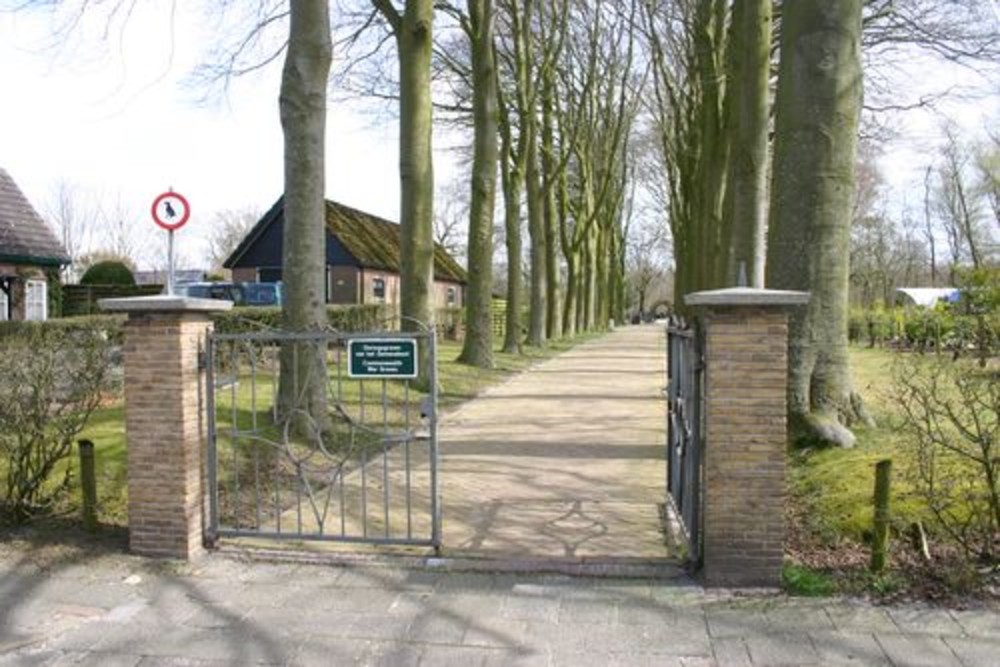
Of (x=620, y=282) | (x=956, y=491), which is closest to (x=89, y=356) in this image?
(x=956, y=491)

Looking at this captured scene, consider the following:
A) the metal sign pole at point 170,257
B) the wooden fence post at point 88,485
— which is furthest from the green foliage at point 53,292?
the metal sign pole at point 170,257

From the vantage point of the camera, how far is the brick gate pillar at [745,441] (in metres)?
5.17

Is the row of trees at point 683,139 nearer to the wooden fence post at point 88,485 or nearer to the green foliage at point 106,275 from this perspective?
the wooden fence post at point 88,485

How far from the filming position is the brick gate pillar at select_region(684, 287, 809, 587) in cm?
517

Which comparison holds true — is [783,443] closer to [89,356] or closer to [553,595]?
[553,595]

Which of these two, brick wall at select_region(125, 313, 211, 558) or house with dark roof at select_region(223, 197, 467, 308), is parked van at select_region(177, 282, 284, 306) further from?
brick wall at select_region(125, 313, 211, 558)

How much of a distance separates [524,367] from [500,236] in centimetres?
3290

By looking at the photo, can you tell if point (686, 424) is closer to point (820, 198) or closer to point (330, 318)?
point (820, 198)

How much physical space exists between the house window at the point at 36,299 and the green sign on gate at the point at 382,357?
21717 mm

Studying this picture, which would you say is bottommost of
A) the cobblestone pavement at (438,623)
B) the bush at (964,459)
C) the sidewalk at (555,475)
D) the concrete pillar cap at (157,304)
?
the cobblestone pavement at (438,623)

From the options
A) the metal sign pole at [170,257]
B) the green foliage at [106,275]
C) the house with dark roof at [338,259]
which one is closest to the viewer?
the metal sign pole at [170,257]

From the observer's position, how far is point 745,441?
5.19 metres

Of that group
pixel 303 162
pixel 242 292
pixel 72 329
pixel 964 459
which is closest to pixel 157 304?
pixel 303 162

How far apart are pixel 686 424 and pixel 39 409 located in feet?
15.0
